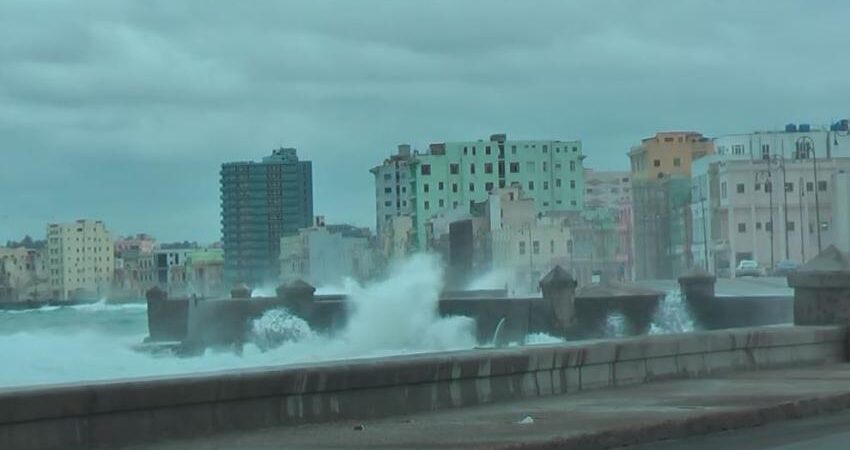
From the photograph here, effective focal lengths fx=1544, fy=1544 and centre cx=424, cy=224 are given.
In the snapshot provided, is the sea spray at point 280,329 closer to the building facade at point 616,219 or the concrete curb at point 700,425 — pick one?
→ the building facade at point 616,219

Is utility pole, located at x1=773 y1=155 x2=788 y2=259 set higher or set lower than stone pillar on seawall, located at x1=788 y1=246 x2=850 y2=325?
higher

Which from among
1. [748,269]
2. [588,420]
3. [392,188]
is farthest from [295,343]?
[392,188]

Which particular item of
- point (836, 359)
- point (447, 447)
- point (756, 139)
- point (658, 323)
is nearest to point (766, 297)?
point (658, 323)

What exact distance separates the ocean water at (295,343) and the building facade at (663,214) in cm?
2046

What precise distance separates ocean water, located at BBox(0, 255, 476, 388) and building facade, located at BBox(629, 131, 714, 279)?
2046cm

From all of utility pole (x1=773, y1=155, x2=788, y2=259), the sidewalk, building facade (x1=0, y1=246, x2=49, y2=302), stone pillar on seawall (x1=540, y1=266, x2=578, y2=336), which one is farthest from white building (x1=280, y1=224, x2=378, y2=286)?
the sidewalk

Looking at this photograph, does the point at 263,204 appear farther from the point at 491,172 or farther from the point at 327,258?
the point at 327,258

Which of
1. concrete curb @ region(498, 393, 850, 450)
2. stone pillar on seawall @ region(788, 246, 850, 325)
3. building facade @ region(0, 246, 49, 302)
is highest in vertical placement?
building facade @ region(0, 246, 49, 302)

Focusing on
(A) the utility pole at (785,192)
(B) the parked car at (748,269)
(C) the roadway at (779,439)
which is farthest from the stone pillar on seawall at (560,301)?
(C) the roadway at (779,439)

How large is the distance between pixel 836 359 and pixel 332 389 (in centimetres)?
1055

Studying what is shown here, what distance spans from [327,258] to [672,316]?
6658cm

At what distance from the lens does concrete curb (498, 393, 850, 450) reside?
514 inches

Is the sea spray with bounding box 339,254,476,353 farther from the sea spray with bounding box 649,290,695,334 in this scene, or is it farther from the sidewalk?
the sidewalk

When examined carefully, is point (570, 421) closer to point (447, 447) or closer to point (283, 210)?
point (447, 447)
